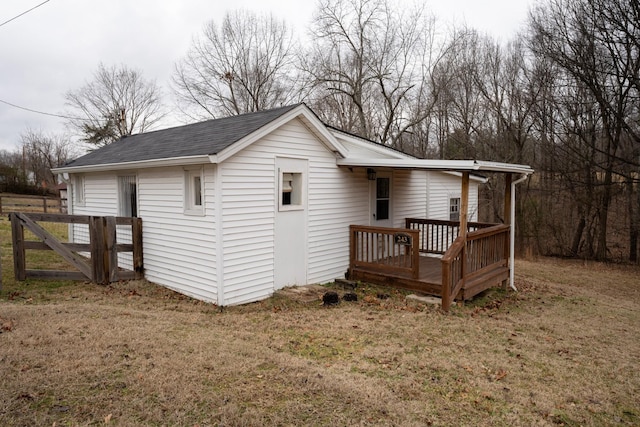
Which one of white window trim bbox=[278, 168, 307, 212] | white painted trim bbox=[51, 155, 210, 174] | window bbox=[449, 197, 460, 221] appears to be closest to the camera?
white painted trim bbox=[51, 155, 210, 174]

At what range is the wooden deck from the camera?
25.4ft

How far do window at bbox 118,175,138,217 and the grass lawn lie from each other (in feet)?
7.08

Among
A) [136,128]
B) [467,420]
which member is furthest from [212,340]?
[136,128]

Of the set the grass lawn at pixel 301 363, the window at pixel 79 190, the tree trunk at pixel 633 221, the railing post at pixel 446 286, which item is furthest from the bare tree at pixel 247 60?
the grass lawn at pixel 301 363

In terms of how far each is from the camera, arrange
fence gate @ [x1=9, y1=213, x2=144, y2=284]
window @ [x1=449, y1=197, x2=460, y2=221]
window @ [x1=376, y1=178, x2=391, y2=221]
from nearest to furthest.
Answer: fence gate @ [x1=9, y1=213, x2=144, y2=284], window @ [x1=376, y1=178, x2=391, y2=221], window @ [x1=449, y1=197, x2=460, y2=221]

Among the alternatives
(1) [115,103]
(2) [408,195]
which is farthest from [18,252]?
(1) [115,103]

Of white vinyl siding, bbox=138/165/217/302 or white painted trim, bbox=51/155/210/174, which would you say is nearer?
white painted trim, bbox=51/155/210/174

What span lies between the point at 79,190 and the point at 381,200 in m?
8.32

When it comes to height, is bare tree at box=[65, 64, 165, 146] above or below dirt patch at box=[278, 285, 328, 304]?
above

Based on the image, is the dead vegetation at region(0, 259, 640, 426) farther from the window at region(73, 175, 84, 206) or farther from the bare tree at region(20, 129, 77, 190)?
the bare tree at region(20, 129, 77, 190)

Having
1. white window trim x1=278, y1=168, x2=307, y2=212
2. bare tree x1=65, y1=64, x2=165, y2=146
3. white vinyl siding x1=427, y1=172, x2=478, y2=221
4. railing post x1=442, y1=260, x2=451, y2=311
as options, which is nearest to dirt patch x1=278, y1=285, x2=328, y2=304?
white window trim x1=278, y1=168, x2=307, y2=212

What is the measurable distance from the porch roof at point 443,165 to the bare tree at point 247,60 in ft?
65.6

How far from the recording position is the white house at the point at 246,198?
7254mm

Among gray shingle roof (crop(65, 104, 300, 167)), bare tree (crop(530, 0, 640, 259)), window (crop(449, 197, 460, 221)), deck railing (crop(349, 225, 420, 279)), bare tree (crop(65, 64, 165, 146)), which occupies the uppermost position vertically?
bare tree (crop(65, 64, 165, 146))
